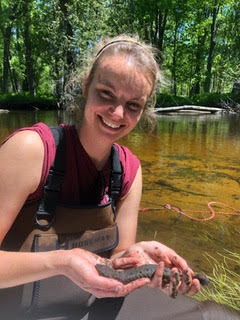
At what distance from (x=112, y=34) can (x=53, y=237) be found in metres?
31.3

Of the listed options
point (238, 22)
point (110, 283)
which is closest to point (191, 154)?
point (110, 283)

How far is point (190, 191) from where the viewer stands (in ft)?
21.8

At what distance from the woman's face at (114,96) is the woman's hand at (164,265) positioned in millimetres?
759

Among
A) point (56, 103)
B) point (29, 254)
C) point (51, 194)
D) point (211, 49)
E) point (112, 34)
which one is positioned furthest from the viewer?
point (211, 49)

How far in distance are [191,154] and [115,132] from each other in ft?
27.2

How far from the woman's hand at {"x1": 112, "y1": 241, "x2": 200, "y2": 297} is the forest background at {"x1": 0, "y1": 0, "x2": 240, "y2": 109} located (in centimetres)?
2141

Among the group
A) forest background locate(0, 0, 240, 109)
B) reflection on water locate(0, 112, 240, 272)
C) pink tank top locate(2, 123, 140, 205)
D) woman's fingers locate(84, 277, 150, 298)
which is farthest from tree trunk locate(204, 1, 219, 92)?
woman's fingers locate(84, 277, 150, 298)

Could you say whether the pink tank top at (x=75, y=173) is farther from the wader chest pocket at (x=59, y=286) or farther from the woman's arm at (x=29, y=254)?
the wader chest pocket at (x=59, y=286)

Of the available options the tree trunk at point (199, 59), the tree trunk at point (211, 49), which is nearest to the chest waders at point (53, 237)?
the tree trunk at point (211, 49)

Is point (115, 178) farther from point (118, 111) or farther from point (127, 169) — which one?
point (118, 111)

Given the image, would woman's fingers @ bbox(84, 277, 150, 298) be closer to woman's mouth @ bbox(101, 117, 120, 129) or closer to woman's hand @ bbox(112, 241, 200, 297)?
woman's hand @ bbox(112, 241, 200, 297)

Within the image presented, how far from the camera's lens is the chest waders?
205 centimetres

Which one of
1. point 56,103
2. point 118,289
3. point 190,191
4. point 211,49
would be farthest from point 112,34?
point 118,289

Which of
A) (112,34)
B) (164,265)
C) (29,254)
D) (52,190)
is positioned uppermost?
(112,34)
